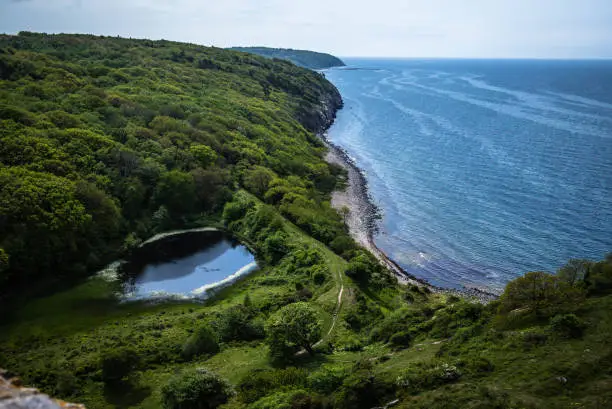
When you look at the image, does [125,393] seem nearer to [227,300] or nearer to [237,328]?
[237,328]

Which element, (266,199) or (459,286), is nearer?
(459,286)

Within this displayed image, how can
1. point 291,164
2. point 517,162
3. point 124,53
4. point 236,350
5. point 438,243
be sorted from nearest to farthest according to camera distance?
point 236,350 < point 438,243 < point 291,164 < point 517,162 < point 124,53

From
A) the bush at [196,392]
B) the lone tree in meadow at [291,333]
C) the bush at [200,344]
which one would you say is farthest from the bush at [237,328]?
the bush at [196,392]

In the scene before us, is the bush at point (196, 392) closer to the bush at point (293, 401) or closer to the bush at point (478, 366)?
the bush at point (293, 401)

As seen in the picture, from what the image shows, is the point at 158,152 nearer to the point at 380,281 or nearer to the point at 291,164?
the point at 291,164

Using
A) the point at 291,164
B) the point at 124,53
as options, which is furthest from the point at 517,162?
the point at 124,53

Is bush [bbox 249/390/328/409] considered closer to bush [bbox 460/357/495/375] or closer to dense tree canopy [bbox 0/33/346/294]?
bush [bbox 460/357/495/375]
